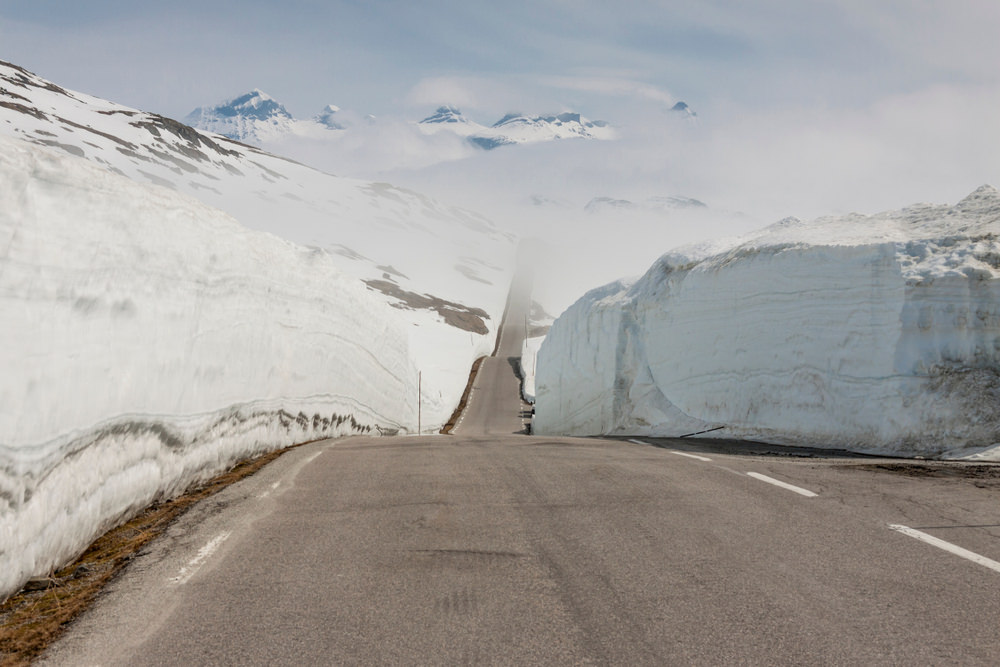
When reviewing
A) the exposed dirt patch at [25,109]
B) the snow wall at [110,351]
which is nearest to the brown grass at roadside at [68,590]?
the snow wall at [110,351]

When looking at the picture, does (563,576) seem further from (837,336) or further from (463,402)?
(463,402)

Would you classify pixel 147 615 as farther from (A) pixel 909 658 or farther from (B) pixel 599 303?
(B) pixel 599 303

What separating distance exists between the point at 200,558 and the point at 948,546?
4.94 m

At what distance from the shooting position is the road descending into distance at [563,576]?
3.05 metres

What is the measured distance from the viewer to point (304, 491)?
6.52 metres

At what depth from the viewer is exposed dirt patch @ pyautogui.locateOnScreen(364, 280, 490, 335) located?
84.6 m

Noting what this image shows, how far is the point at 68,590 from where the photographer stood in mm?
4066

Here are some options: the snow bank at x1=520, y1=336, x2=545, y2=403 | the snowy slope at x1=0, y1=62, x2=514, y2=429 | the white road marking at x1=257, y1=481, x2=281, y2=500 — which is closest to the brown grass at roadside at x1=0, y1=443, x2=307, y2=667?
the white road marking at x1=257, y1=481, x2=281, y2=500

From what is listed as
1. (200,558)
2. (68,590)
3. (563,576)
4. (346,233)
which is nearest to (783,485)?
(563,576)

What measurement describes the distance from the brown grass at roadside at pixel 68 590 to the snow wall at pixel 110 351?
12cm

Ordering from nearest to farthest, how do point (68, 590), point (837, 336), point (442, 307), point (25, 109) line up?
1. point (68, 590)
2. point (837, 336)
3. point (442, 307)
4. point (25, 109)

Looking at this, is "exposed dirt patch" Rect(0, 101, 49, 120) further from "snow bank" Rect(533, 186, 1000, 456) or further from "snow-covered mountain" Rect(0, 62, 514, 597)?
"snow bank" Rect(533, 186, 1000, 456)

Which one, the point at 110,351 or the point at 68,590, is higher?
the point at 110,351

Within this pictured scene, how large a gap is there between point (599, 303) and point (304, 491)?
1879 centimetres
